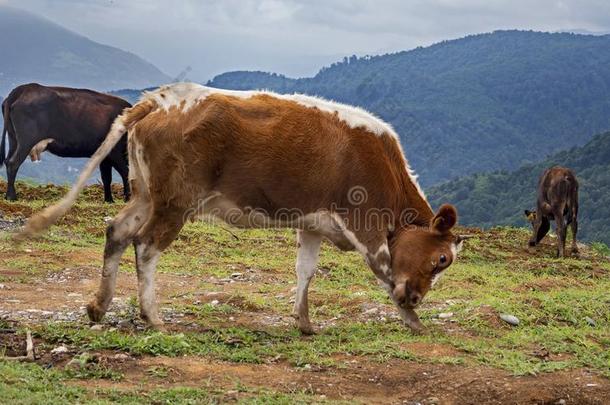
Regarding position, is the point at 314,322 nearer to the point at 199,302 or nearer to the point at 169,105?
the point at 199,302

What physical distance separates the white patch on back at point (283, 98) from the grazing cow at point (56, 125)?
1142 cm

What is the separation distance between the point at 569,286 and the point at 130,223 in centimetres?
824

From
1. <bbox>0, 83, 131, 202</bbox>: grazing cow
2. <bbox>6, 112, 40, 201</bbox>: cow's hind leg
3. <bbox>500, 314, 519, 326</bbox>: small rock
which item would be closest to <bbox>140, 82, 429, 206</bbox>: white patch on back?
<bbox>500, 314, 519, 326</bbox>: small rock

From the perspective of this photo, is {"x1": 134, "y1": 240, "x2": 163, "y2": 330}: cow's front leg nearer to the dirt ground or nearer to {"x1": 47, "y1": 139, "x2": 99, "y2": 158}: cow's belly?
the dirt ground

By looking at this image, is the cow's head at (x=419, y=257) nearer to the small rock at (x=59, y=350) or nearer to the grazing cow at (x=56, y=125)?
the small rock at (x=59, y=350)

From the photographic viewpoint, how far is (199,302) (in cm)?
1000

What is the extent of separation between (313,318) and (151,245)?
2.57 meters

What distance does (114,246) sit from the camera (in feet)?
27.0

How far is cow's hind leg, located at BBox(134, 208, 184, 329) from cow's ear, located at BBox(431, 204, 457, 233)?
8.71ft

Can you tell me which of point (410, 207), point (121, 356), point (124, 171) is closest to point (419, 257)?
point (410, 207)

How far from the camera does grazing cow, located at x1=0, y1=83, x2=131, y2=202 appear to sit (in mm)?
19453

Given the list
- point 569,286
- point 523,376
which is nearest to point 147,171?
point 523,376

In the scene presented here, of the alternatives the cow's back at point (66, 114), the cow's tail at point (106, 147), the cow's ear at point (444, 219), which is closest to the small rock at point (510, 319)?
the cow's ear at point (444, 219)

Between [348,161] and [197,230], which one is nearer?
[348,161]
